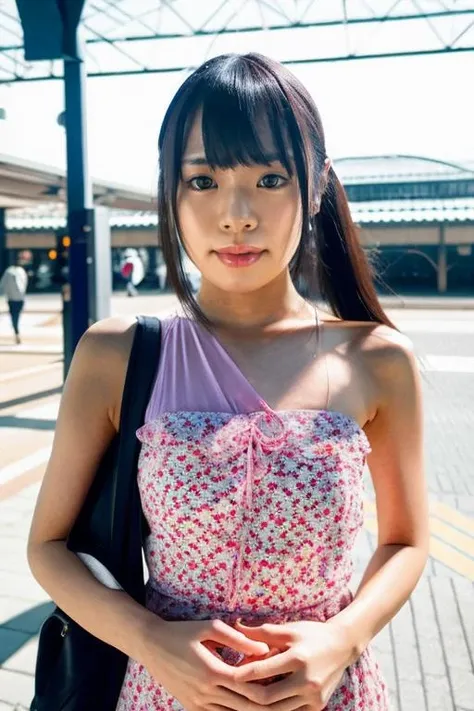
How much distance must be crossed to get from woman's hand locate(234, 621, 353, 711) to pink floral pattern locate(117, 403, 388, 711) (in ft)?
0.25

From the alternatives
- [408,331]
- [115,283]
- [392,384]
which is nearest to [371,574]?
[392,384]

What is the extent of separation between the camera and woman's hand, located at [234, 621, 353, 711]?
87cm

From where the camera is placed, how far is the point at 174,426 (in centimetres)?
100

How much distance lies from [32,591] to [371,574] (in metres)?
2.62

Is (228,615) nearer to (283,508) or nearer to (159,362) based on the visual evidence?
(283,508)

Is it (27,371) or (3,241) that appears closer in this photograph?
(27,371)

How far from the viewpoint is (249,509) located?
979 mm

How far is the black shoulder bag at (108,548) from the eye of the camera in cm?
105

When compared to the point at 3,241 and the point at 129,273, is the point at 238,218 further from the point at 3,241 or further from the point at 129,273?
the point at 3,241

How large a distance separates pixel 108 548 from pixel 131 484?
0.12 m

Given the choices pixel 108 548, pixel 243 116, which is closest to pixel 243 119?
pixel 243 116

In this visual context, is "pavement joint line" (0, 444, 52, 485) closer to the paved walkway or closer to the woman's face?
the paved walkway

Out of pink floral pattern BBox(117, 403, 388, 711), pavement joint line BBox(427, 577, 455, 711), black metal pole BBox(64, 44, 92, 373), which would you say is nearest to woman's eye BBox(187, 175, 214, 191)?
pink floral pattern BBox(117, 403, 388, 711)

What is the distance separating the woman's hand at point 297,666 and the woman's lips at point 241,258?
1.76ft
